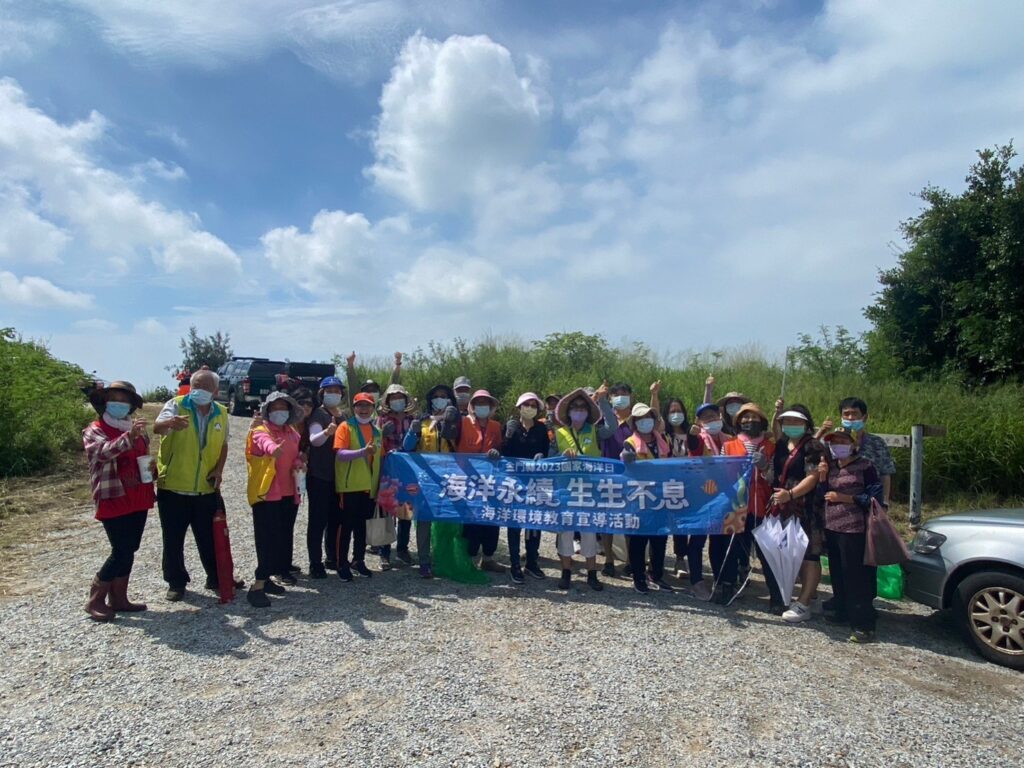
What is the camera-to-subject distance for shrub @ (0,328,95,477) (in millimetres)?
11133

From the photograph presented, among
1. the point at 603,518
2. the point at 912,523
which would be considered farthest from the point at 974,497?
the point at 603,518

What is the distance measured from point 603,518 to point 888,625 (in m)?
2.54

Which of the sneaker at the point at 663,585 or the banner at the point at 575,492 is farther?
the sneaker at the point at 663,585

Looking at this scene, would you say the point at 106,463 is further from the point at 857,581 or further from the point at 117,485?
the point at 857,581

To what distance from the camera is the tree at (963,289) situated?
11484 millimetres

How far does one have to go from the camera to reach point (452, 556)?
A: 20.8ft

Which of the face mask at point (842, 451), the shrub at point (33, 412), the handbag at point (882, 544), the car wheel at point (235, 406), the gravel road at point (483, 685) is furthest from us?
the car wheel at point (235, 406)

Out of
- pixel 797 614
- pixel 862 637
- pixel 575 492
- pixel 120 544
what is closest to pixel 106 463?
pixel 120 544

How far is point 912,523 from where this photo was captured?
8.30 m

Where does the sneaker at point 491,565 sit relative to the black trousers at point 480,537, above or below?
below

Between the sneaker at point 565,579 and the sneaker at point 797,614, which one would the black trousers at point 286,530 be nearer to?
the sneaker at point 565,579

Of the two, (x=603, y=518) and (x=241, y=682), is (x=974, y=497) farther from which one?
(x=241, y=682)

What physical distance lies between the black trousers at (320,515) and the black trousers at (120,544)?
1498 mm

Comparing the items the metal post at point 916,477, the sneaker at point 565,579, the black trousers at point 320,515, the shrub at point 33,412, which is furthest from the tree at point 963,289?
the shrub at point 33,412
